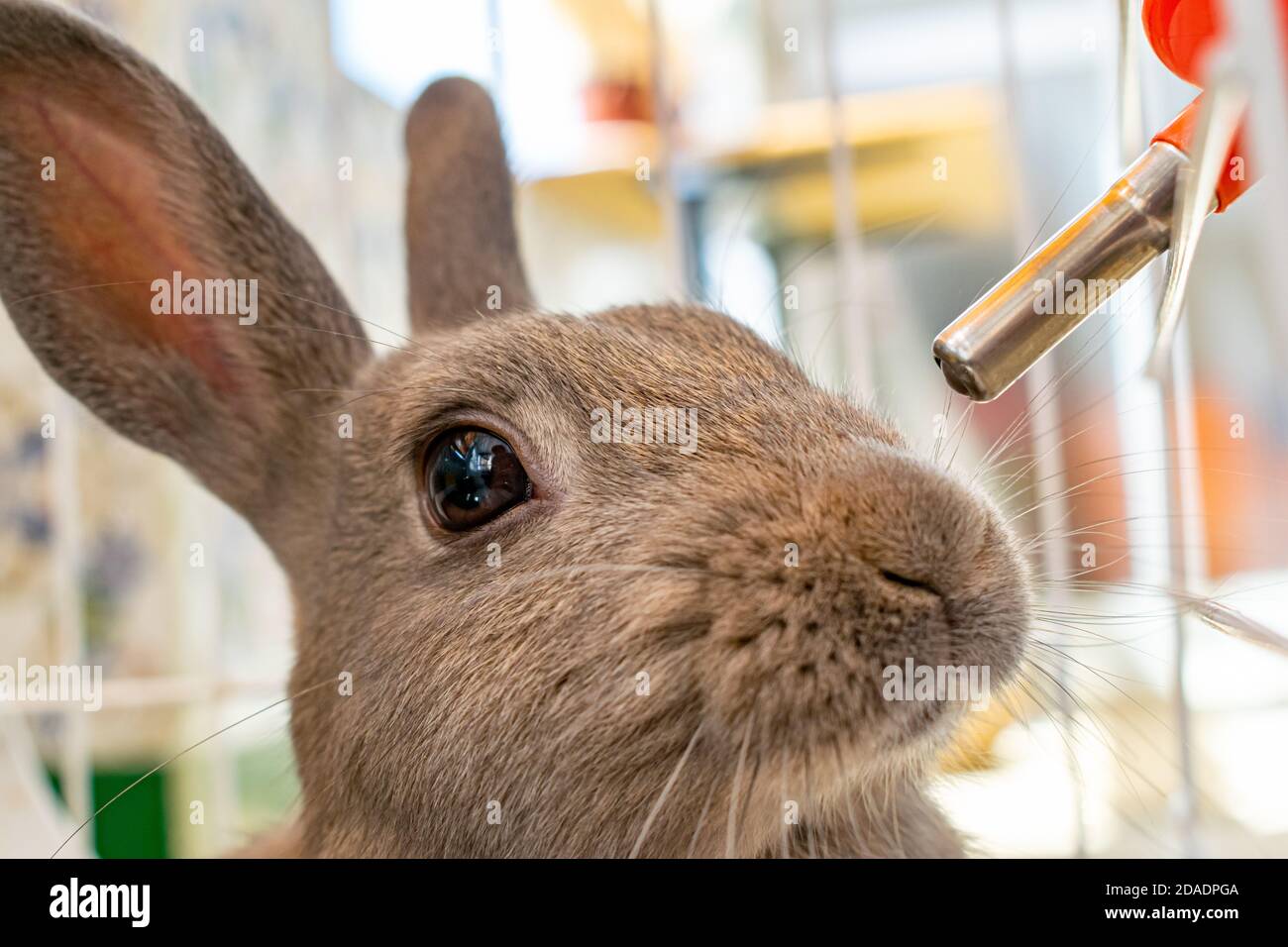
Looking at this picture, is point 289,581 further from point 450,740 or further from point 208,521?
point 208,521

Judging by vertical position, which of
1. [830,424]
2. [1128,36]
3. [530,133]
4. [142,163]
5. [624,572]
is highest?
[530,133]

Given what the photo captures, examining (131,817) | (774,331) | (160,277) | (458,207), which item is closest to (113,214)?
(160,277)

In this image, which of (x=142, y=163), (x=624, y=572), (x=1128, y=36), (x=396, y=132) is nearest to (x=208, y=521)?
(x=396, y=132)

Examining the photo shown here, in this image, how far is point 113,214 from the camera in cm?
124

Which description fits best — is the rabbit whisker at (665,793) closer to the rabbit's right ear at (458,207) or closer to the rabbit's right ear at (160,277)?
the rabbit's right ear at (160,277)

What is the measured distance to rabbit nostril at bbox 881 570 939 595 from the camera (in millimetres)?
818

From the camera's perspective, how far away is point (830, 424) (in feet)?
3.30

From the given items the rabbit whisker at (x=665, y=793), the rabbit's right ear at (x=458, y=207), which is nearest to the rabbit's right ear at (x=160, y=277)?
the rabbit's right ear at (x=458, y=207)

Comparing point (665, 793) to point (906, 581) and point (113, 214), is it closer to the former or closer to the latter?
point (906, 581)

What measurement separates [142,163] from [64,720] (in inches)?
35.5

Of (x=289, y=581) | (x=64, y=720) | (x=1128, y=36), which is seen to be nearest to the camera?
(x=1128, y=36)

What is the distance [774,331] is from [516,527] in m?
0.54

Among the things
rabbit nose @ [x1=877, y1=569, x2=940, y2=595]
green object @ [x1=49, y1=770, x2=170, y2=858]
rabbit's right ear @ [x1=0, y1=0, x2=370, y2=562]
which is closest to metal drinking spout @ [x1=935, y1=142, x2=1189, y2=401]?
rabbit nose @ [x1=877, y1=569, x2=940, y2=595]

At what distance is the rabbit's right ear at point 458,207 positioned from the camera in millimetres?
1563
